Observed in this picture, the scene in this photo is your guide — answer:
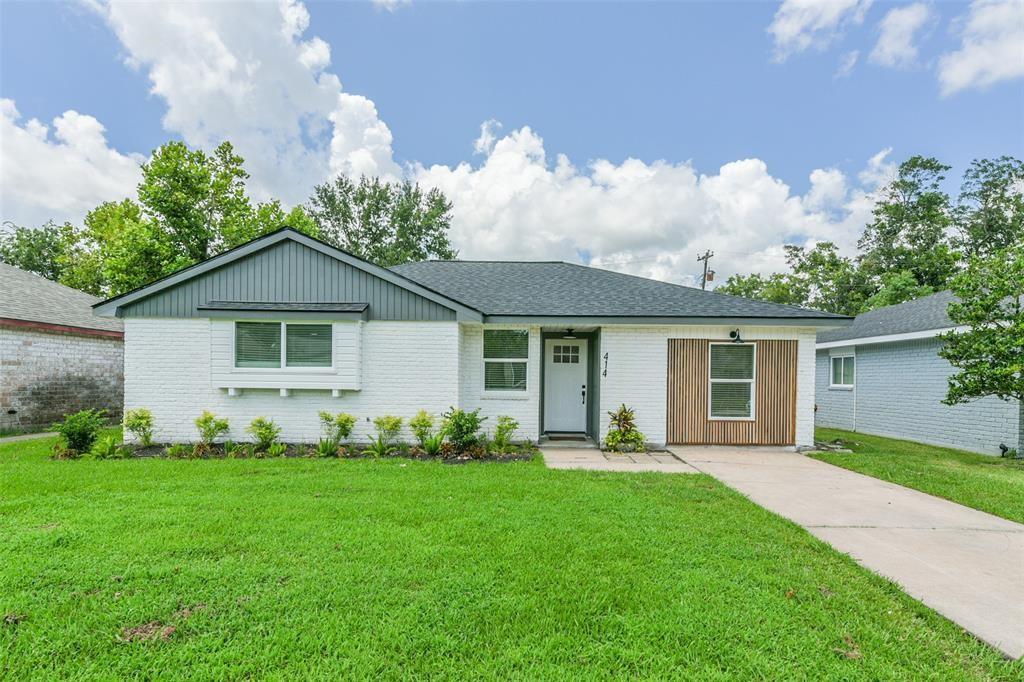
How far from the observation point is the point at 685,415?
8.82 m

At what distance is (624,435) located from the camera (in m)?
8.48

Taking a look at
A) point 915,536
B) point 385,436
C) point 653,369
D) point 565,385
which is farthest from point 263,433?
point 915,536

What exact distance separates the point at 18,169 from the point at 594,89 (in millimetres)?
18435

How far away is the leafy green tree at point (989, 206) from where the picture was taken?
2502 centimetres

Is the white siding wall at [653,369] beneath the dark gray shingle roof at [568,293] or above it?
beneath

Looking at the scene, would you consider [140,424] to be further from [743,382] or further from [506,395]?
[743,382]

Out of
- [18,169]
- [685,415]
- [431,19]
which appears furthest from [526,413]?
[18,169]

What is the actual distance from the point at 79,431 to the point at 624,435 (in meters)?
9.28

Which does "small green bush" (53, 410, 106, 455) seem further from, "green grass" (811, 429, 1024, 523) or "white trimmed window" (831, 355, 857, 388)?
"white trimmed window" (831, 355, 857, 388)

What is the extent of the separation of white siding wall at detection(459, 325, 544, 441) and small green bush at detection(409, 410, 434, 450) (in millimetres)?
997

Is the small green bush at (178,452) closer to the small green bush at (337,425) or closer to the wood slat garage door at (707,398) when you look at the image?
the small green bush at (337,425)

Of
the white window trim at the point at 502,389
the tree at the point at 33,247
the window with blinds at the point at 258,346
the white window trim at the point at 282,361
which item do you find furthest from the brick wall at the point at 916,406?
the tree at the point at 33,247

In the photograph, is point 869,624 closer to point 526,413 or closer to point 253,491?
point 253,491

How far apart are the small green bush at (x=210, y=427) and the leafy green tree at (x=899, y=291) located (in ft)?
94.2
